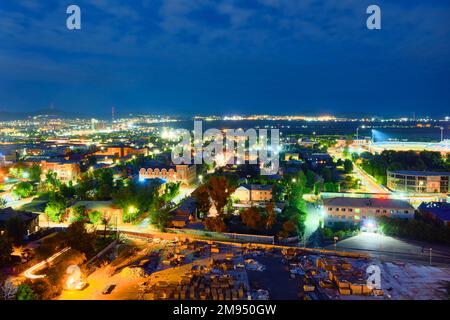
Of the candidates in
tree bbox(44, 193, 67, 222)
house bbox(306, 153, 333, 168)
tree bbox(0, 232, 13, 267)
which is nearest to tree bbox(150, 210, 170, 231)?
tree bbox(44, 193, 67, 222)

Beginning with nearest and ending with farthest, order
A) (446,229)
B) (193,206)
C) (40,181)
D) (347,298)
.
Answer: (347,298) → (446,229) → (193,206) → (40,181)

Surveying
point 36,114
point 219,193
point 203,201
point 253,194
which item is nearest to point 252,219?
point 219,193

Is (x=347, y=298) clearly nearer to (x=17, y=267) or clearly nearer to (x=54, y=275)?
(x=54, y=275)

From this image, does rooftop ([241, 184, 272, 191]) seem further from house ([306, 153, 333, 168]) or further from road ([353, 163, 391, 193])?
house ([306, 153, 333, 168])

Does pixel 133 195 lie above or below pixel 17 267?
above

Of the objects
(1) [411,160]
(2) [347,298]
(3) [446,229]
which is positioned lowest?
(2) [347,298]
